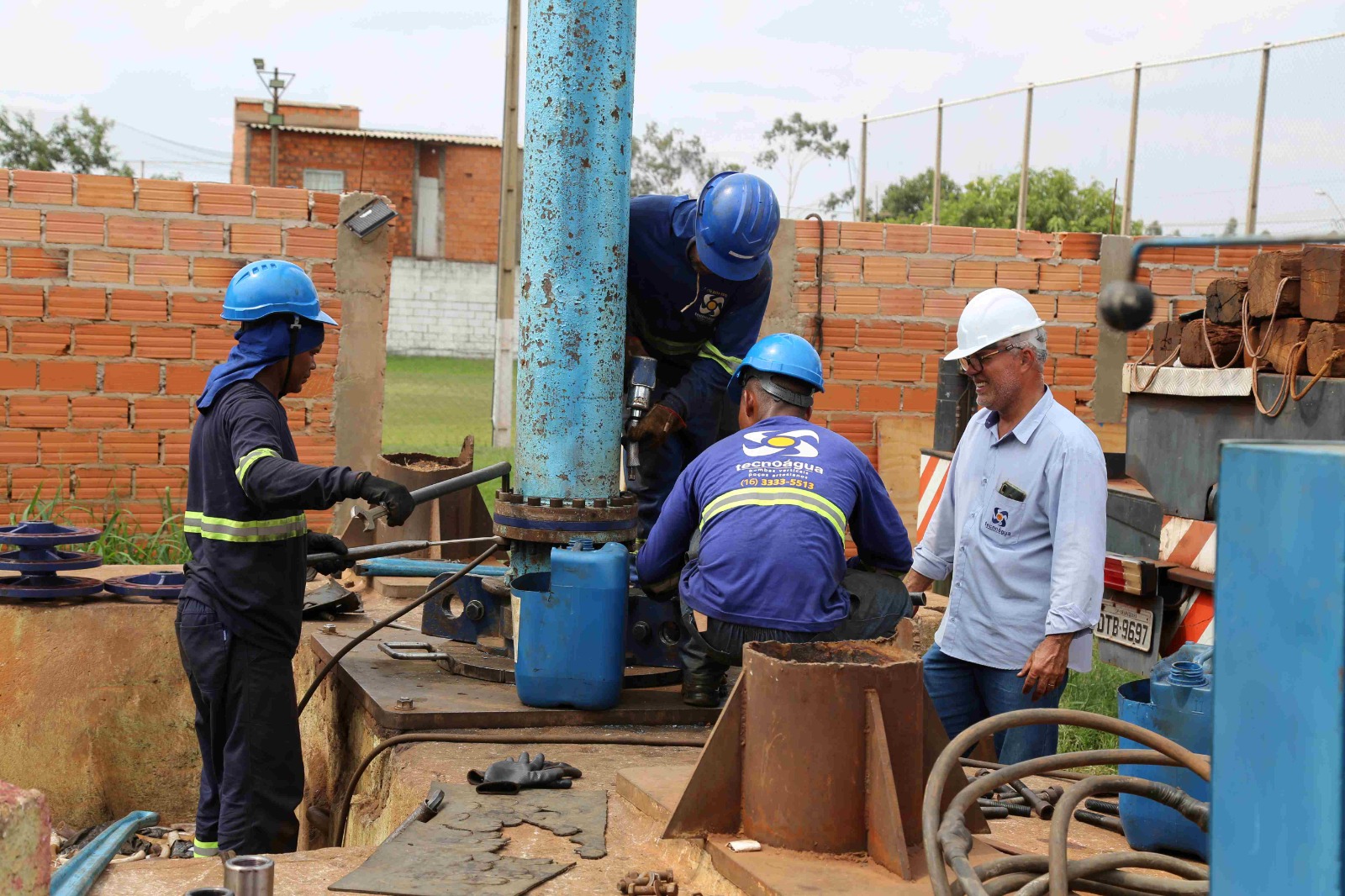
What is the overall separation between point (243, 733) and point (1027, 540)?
261 cm

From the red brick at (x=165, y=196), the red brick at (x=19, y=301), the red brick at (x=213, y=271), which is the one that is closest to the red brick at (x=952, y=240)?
the red brick at (x=213, y=271)

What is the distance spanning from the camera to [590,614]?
4.33 m

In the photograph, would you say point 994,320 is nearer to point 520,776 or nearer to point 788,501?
point 788,501

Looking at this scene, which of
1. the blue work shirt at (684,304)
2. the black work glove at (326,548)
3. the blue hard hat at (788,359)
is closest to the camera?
the blue hard hat at (788,359)

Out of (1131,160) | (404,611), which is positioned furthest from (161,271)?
(1131,160)

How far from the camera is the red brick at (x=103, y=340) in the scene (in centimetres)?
749

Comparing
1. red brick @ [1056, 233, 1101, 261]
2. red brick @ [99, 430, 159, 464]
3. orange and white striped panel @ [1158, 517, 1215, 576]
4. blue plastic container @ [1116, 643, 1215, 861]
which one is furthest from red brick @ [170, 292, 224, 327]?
blue plastic container @ [1116, 643, 1215, 861]

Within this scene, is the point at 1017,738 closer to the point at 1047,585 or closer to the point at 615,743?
the point at 1047,585

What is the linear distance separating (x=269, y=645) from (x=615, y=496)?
4.31 feet

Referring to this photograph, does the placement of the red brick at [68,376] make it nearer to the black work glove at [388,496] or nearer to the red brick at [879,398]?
the black work glove at [388,496]

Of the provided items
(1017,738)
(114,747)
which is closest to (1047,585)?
(1017,738)

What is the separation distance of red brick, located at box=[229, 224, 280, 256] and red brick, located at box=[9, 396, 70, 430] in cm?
135

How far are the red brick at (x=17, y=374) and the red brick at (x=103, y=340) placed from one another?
0.89 feet

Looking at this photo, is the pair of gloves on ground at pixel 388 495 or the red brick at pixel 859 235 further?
the red brick at pixel 859 235
